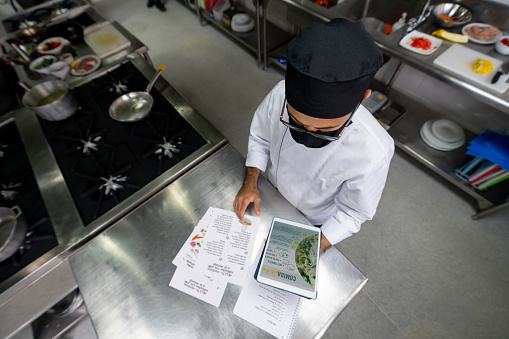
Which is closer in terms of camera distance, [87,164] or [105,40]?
[87,164]

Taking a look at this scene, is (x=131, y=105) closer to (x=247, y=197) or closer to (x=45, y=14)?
(x=247, y=197)

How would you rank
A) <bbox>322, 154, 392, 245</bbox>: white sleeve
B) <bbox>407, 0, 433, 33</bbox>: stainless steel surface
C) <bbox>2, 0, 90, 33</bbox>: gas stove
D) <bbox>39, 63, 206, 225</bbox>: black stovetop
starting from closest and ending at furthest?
1. <bbox>322, 154, 392, 245</bbox>: white sleeve
2. <bbox>39, 63, 206, 225</bbox>: black stovetop
3. <bbox>407, 0, 433, 33</bbox>: stainless steel surface
4. <bbox>2, 0, 90, 33</bbox>: gas stove

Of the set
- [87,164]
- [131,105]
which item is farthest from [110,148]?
[131,105]

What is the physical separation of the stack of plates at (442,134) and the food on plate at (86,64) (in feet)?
9.06

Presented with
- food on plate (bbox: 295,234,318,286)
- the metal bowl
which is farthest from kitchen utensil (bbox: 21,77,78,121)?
the metal bowl

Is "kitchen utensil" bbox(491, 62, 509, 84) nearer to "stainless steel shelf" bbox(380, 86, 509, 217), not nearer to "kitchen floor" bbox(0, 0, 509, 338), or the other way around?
"stainless steel shelf" bbox(380, 86, 509, 217)

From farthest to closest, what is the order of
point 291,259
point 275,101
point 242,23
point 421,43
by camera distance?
point 242,23 → point 421,43 → point 275,101 → point 291,259

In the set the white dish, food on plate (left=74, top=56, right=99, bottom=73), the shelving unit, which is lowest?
the shelving unit

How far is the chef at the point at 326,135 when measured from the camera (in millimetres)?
555

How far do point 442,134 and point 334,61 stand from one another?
2.04 m

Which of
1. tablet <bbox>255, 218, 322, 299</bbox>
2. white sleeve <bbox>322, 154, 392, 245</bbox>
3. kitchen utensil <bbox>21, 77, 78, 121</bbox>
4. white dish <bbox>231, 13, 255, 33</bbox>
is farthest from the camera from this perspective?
white dish <bbox>231, 13, 255, 33</bbox>

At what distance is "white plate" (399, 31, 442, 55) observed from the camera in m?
1.53

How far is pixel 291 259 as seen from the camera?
736mm

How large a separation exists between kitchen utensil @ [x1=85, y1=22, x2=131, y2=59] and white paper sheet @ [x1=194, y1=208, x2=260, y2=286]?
1620 mm
